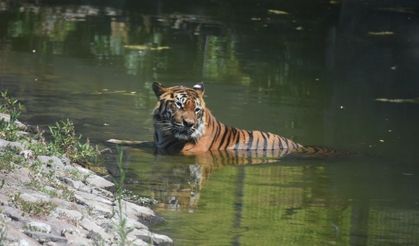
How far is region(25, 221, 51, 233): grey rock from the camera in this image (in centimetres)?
584

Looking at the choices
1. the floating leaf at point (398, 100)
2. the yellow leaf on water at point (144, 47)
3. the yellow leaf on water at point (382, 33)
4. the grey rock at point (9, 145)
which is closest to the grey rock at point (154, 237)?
the grey rock at point (9, 145)

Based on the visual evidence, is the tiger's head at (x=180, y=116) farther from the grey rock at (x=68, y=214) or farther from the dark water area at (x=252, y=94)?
the grey rock at (x=68, y=214)

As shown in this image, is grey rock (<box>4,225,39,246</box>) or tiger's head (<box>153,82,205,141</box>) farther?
tiger's head (<box>153,82,205,141</box>)

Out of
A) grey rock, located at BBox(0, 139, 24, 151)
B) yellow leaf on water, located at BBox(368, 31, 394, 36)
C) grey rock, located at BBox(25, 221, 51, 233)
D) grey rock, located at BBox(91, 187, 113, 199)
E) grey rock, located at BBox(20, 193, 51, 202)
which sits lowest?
grey rock, located at BBox(91, 187, 113, 199)

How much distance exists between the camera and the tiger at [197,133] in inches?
398

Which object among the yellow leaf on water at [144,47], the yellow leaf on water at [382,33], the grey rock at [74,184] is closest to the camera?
the grey rock at [74,184]

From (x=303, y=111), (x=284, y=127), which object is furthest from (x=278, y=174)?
(x=303, y=111)

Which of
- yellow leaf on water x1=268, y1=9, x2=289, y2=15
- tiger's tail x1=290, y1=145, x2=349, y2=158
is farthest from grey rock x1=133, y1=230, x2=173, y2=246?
yellow leaf on water x1=268, y1=9, x2=289, y2=15

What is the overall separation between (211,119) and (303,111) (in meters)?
2.03

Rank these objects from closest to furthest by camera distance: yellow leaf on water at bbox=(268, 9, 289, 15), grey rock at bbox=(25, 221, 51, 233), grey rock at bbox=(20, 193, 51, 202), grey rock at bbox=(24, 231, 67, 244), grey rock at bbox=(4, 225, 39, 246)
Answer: grey rock at bbox=(4, 225, 39, 246)
grey rock at bbox=(24, 231, 67, 244)
grey rock at bbox=(25, 221, 51, 233)
grey rock at bbox=(20, 193, 51, 202)
yellow leaf on water at bbox=(268, 9, 289, 15)

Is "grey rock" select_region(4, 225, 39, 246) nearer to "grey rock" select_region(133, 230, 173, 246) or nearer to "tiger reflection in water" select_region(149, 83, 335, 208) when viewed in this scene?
"grey rock" select_region(133, 230, 173, 246)

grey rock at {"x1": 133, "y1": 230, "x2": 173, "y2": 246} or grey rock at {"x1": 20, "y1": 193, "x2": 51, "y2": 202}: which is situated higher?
grey rock at {"x1": 20, "y1": 193, "x2": 51, "y2": 202}

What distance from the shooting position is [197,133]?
1018cm

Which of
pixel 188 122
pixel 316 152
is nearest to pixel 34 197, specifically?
pixel 188 122
